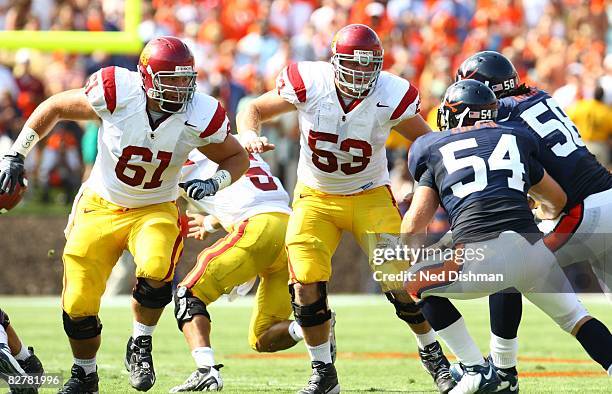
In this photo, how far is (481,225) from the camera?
5.58 meters

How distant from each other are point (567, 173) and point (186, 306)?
7.97 feet

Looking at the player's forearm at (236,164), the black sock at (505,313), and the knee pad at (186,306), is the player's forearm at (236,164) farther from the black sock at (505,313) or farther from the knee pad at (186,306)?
the black sock at (505,313)

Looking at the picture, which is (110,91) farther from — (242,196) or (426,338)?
(426,338)

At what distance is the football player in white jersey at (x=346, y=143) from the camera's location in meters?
6.73

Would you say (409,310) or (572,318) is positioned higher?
(572,318)

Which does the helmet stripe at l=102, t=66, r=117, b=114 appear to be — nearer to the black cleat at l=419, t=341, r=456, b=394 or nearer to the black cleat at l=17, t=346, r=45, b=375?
the black cleat at l=17, t=346, r=45, b=375

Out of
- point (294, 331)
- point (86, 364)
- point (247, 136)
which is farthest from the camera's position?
point (294, 331)

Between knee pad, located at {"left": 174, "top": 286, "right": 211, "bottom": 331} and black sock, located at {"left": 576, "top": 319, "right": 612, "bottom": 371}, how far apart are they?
2.42 m

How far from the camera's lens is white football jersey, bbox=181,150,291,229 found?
298 inches

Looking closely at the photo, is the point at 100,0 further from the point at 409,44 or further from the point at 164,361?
the point at 164,361

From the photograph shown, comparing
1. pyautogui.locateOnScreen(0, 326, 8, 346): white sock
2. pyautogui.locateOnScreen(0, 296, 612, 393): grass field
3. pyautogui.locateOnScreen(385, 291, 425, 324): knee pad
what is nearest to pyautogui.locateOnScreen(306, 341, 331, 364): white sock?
pyautogui.locateOnScreen(0, 296, 612, 393): grass field

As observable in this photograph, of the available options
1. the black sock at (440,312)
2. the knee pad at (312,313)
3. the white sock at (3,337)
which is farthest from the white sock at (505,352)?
the white sock at (3,337)

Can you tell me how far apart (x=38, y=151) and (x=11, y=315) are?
2934 millimetres

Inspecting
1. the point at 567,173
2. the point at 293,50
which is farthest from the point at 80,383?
the point at 293,50
